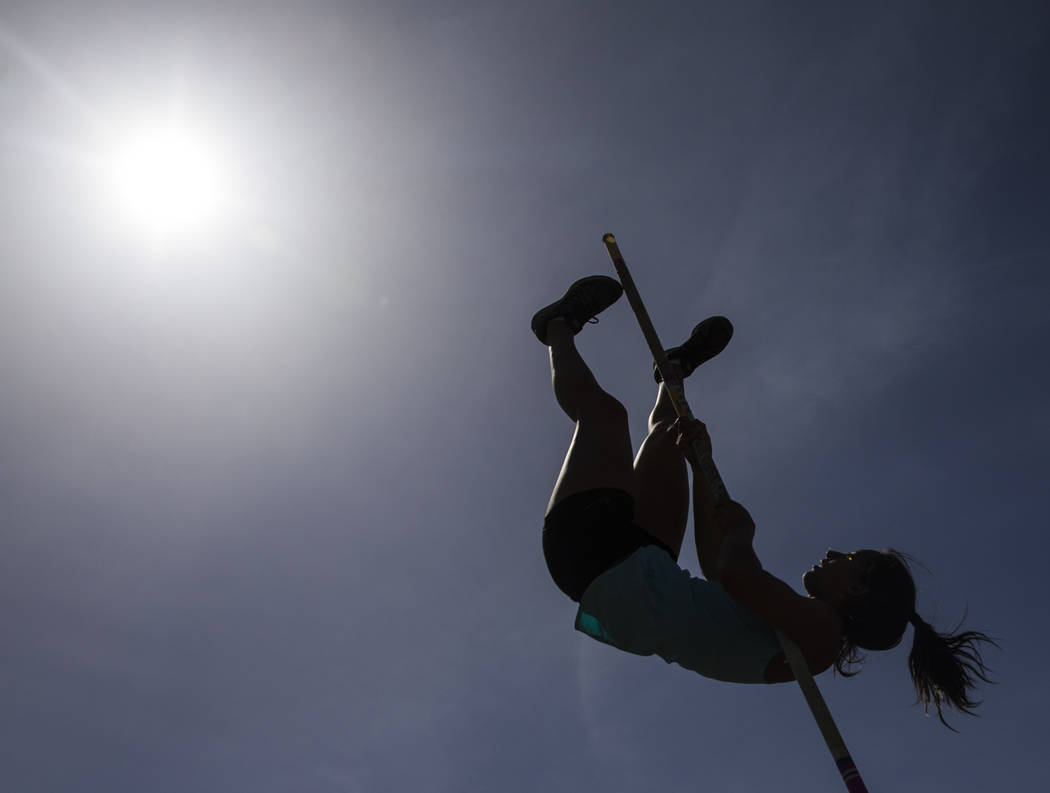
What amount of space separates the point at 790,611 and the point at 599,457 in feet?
4.70

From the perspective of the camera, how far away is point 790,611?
4.53 m

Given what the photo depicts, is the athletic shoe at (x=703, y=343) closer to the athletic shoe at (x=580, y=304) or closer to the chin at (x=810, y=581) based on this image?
the athletic shoe at (x=580, y=304)

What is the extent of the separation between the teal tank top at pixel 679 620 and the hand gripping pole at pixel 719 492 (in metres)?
0.25

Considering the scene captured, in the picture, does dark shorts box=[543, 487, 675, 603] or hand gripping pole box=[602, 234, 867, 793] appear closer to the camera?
hand gripping pole box=[602, 234, 867, 793]

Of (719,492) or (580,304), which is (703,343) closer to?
(580,304)

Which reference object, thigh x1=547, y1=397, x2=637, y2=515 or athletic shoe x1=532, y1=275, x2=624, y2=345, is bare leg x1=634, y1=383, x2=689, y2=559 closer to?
thigh x1=547, y1=397, x2=637, y2=515

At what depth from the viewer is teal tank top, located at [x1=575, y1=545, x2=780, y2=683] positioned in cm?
478

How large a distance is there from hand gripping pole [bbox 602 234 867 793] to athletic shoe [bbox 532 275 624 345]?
15 centimetres

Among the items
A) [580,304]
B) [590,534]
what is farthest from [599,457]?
[580,304]

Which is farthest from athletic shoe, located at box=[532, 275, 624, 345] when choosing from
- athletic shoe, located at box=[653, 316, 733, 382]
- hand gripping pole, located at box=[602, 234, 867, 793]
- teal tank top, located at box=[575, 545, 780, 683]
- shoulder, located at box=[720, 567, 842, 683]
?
shoulder, located at box=[720, 567, 842, 683]

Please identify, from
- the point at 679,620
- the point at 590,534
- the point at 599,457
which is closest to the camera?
the point at 679,620

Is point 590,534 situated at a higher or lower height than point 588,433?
lower

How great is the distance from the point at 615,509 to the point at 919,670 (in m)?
2.22

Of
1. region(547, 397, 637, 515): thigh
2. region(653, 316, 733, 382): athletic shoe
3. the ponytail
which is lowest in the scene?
the ponytail
